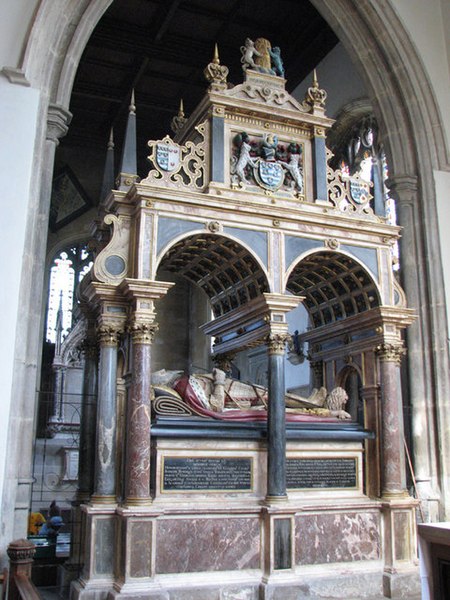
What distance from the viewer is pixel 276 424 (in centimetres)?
764

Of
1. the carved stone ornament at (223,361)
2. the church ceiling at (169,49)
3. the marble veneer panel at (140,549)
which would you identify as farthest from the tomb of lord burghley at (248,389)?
the church ceiling at (169,49)

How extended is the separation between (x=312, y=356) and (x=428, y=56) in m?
4.80

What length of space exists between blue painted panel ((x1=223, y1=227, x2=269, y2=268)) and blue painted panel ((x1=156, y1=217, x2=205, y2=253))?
409 millimetres

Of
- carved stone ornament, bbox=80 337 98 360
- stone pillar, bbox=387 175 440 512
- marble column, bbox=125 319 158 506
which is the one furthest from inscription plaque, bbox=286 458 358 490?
carved stone ornament, bbox=80 337 98 360

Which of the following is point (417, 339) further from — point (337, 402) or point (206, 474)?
point (206, 474)

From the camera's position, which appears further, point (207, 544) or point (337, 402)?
point (337, 402)

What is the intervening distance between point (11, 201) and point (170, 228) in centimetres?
172

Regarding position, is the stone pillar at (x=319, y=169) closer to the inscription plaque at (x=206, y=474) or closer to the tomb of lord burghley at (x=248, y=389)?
the tomb of lord burghley at (x=248, y=389)

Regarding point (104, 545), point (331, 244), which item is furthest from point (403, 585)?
point (331, 244)

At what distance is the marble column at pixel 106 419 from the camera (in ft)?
23.6

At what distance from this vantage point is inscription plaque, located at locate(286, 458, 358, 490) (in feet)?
26.1

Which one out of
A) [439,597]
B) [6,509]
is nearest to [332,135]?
[6,509]

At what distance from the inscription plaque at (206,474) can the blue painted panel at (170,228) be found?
229 centimetres

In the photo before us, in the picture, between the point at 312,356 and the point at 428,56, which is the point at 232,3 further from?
the point at 312,356
